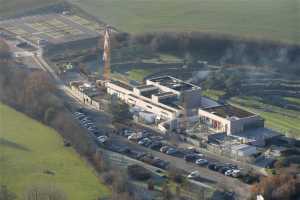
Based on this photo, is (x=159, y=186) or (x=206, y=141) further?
(x=206, y=141)

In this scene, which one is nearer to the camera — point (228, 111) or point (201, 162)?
point (201, 162)

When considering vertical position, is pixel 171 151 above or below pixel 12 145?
below

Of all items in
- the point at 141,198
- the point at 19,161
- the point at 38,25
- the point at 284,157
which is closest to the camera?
the point at 141,198

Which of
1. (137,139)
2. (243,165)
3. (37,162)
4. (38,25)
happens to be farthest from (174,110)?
(38,25)

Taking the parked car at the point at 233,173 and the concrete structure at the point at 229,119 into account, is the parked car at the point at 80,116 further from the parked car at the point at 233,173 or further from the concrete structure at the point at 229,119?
the parked car at the point at 233,173

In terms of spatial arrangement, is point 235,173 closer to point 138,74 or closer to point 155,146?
point 155,146

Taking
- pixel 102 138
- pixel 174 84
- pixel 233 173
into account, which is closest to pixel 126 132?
pixel 102 138

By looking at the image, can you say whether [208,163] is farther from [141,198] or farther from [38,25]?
[38,25]
